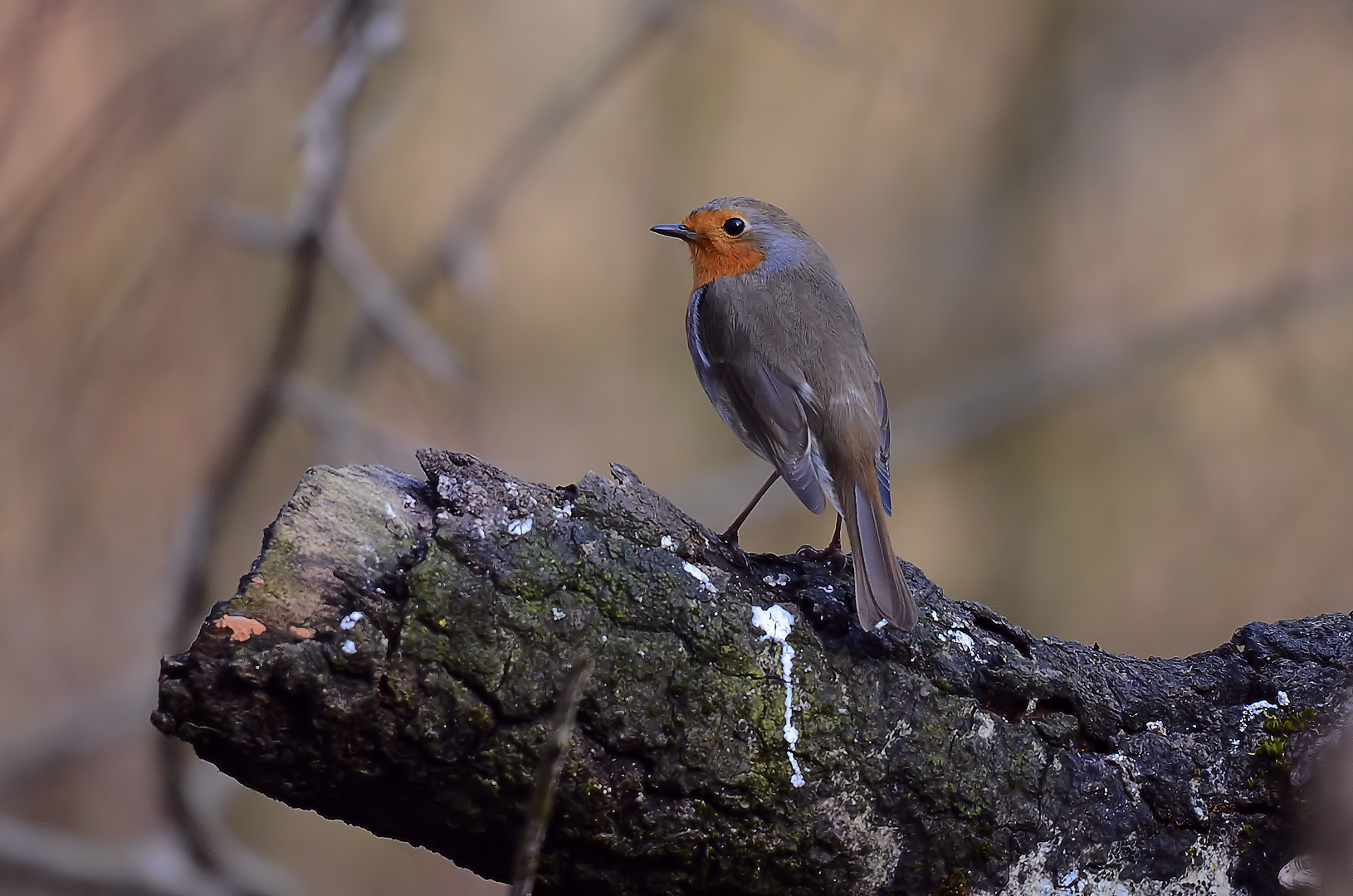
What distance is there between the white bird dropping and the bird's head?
6.24 ft

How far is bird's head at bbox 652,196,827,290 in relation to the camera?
3.58 metres

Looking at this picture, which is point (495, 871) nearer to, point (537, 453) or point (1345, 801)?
point (1345, 801)

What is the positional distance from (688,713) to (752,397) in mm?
1463

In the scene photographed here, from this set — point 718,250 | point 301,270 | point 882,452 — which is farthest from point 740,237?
point 301,270

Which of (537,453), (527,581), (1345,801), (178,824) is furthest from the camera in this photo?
(537,453)

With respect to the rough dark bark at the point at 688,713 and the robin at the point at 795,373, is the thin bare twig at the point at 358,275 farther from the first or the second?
the rough dark bark at the point at 688,713

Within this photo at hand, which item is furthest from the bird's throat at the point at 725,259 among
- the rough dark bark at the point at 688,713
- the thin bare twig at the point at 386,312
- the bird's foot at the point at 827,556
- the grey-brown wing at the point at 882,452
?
the rough dark bark at the point at 688,713

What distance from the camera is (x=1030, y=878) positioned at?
180 centimetres

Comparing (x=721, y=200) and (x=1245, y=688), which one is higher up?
(x=721, y=200)

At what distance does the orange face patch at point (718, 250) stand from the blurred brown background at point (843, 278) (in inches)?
53.5

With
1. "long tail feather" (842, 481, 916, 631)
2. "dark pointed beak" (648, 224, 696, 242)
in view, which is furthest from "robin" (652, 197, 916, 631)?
"long tail feather" (842, 481, 916, 631)

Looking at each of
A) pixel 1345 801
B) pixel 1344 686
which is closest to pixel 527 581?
pixel 1345 801

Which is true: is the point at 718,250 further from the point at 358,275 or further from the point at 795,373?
the point at 358,275

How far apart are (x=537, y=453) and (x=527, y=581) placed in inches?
203
